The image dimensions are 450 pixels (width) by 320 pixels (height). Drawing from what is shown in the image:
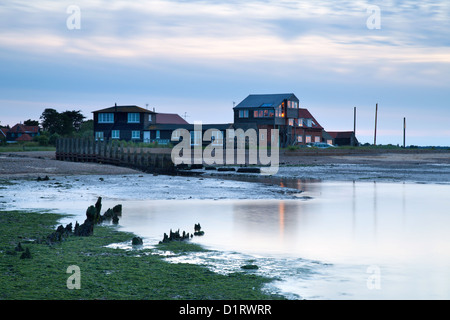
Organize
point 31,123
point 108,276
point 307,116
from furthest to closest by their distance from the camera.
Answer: point 31,123
point 307,116
point 108,276

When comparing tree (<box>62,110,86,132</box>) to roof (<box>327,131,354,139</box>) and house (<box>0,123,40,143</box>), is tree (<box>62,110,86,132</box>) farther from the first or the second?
roof (<box>327,131,354,139</box>)

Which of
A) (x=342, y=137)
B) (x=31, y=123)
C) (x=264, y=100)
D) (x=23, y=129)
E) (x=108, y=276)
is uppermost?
(x=264, y=100)

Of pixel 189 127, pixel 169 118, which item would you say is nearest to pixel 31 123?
pixel 169 118

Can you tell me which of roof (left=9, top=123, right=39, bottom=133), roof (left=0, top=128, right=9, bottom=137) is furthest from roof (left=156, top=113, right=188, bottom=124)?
roof (left=0, top=128, right=9, bottom=137)

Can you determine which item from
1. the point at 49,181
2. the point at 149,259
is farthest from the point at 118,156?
the point at 149,259

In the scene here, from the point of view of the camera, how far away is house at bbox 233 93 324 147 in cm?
8816

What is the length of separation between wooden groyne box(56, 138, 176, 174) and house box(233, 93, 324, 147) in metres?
37.3

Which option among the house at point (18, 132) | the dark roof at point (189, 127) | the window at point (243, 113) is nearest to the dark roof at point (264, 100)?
the window at point (243, 113)

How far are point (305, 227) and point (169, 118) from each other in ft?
323

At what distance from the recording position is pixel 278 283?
9.31 metres

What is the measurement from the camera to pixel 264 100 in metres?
90.6

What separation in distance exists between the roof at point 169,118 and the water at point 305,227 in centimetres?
8090

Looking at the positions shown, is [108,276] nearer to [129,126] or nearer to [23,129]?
[129,126]

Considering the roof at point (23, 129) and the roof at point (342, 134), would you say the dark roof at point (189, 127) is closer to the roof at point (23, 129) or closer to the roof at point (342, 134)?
the roof at point (342, 134)
